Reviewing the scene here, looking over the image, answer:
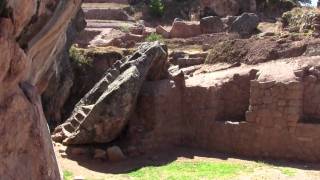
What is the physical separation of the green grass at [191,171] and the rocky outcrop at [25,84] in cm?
539

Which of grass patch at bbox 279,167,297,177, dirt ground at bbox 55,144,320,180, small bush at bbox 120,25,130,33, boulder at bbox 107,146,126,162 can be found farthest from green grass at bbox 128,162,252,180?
small bush at bbox 120,25,130,33

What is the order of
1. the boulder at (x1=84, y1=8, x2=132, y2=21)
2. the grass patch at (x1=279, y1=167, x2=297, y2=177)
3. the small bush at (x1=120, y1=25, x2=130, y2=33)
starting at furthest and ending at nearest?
1. the boulder at (x1=84, y1=8, x2=132, y2=21)
2. the small bush at (x1=120, y1=25, x2=130, y2=33)
3. the grass patch at (x1=279, y1=167, x2=297, y2=177)

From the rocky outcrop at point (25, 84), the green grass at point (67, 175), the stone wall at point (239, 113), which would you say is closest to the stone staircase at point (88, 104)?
the stone wall at point (239, 113)

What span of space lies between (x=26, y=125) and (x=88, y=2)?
1387 inches

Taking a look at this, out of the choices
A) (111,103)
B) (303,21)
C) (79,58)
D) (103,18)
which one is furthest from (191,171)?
(103,18)

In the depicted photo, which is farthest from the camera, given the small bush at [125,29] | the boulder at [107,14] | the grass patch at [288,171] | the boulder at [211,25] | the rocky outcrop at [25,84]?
the boulder at [107,14]

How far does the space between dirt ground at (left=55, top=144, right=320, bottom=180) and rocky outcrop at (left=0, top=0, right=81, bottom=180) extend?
5.75 m

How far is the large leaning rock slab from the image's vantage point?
15.5m

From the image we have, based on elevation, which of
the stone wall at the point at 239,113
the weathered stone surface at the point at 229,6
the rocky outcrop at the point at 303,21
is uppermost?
the rocky outcrop at the point at 303,21

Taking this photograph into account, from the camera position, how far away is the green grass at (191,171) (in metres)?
13.7

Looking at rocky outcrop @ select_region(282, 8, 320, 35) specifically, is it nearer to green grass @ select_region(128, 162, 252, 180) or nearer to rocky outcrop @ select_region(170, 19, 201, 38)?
rocky outcrop @ select_region(170, 19, 201, 38)

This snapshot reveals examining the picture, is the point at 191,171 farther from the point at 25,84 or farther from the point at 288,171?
the point at 25,84

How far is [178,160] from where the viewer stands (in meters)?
15.5

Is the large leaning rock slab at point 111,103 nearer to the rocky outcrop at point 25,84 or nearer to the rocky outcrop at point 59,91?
the rocky outcrop at point 59,91
